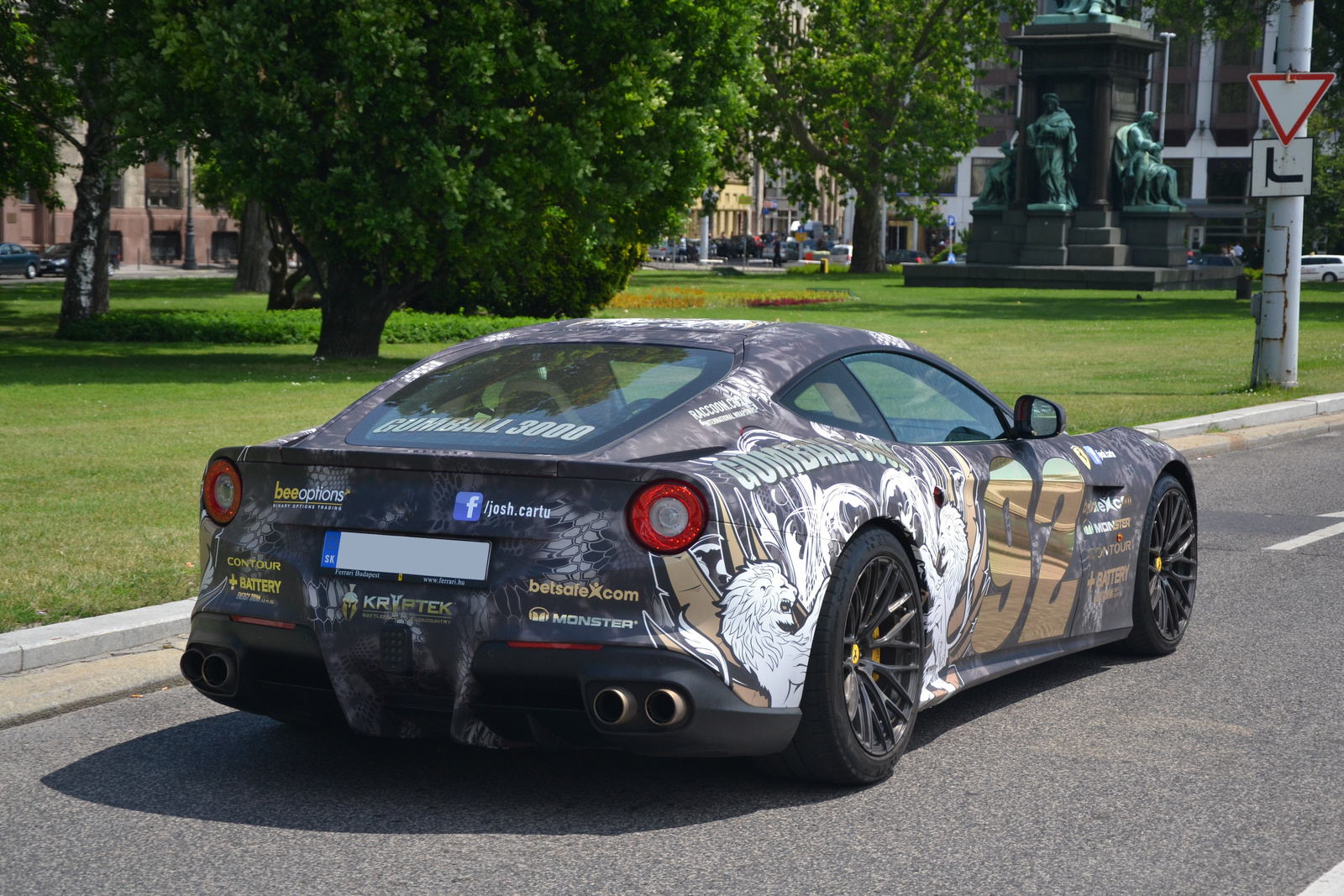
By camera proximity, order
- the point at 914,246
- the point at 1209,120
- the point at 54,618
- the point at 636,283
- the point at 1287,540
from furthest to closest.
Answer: the point at 914,246, the point at 1209,120, the point at 636,283, the point at 1287,540, the point at 54,618

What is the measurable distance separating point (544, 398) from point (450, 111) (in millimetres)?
15519

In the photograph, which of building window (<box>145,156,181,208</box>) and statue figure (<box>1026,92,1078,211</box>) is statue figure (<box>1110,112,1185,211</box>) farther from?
building window (<box>145,156,181,208</box>)

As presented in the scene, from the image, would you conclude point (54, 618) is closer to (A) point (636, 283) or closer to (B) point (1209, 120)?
(A) point (636, 283)

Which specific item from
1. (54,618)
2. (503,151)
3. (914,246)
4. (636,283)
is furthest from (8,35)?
(914,246)

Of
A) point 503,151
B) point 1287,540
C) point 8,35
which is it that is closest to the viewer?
point 1287,540

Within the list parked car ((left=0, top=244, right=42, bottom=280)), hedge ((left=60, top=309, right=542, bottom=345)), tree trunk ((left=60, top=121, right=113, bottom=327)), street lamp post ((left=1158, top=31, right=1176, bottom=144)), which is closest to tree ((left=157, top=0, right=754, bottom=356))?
hedge ((left=60, top=309, right=542, bottom=345))

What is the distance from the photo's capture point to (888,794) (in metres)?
4.81

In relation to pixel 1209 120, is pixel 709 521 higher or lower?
lower

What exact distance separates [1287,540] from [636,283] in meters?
45.3

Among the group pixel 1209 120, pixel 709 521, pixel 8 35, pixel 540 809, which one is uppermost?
pixel 1209 120

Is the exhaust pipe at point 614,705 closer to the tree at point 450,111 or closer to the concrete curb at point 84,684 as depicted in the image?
the concrete curb at point 84,684

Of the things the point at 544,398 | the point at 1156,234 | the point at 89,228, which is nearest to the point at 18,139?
the point at 89,228

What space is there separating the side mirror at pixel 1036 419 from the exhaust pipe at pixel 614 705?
2.15m

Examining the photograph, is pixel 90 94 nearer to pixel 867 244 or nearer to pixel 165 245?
pixel 867 244
